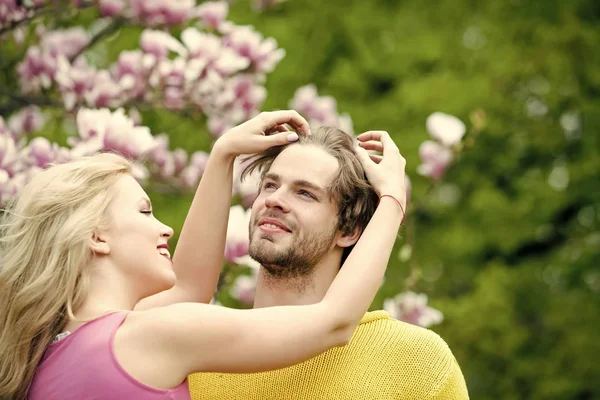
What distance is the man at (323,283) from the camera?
9.43 ft

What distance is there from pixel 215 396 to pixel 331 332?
24.2 inches

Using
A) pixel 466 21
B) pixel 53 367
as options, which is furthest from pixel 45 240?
pixel 466 21

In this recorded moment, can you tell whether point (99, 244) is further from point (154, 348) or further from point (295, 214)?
point (295, 214)

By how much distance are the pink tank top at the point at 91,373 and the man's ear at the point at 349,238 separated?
0.81 meters

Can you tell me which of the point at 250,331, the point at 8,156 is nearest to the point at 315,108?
the point at 8,156

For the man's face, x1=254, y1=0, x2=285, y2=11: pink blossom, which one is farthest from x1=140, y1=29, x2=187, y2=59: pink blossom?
the man's face

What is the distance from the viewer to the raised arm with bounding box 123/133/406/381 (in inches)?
93.1

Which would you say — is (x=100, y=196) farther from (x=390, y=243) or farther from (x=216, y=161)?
(x=390, y=243)

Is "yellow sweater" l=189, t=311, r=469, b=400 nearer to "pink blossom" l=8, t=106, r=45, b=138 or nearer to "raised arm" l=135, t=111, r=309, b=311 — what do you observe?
"raised arm" l=135, t=111, r=309, b=311

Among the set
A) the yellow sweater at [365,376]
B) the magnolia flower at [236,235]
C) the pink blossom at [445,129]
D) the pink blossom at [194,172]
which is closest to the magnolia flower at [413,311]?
the pink blossom at [445,129]

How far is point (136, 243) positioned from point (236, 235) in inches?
46.7

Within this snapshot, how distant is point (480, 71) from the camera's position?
31.8ft

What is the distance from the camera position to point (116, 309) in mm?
2547

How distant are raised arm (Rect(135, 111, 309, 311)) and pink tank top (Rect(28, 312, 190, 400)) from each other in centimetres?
75
